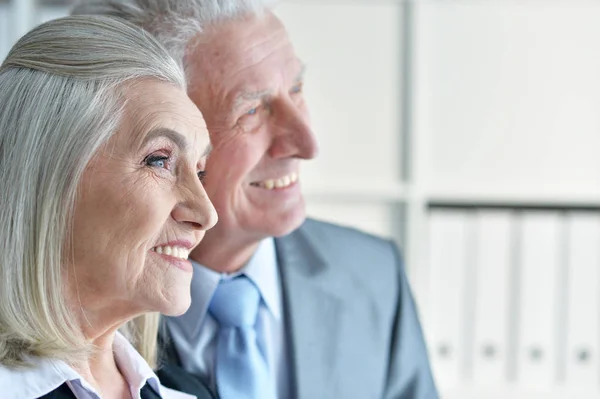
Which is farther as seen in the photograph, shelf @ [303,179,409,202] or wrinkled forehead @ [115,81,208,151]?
shelf @ [303,179,409,202]

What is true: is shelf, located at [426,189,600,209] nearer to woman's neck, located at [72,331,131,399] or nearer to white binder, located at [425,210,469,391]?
white binder, located at [425,210,469,391]

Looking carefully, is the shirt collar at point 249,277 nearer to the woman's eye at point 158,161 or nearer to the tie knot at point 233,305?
the tie knot at point 233,305

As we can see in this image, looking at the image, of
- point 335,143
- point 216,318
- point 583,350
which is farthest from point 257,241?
point 583,350

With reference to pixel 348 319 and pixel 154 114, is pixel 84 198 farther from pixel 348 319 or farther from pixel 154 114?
pixel 348 319

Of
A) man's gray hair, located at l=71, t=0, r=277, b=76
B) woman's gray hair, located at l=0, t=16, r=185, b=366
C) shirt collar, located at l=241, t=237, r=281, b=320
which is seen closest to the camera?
woman's gray hair, located at l=0, t=16, r=185, b=366

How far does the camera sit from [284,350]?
1424 mm

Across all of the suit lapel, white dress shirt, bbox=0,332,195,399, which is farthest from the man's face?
white dress shirt, bbox=0,332,195,399

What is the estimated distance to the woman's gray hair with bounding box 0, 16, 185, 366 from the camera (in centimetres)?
93

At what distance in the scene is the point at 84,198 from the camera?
3.11 ft

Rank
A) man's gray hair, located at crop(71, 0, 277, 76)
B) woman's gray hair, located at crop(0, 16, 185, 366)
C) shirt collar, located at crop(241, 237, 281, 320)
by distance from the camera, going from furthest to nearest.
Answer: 1. shirt collar, located at crop(241, 237, 281, 320)
2. man's gray hair, located at crop(71, 0, 277, 76)
3. woman's gray hair, located at crop(0, 16, 185, 366)

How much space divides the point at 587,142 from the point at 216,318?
4.67 ft

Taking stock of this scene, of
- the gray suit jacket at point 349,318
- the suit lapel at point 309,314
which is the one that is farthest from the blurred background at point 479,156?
the suit lapel at point 309,314

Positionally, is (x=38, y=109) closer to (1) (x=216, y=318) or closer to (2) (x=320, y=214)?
(1) (x=216, y=318)

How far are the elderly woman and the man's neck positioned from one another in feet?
1.07
